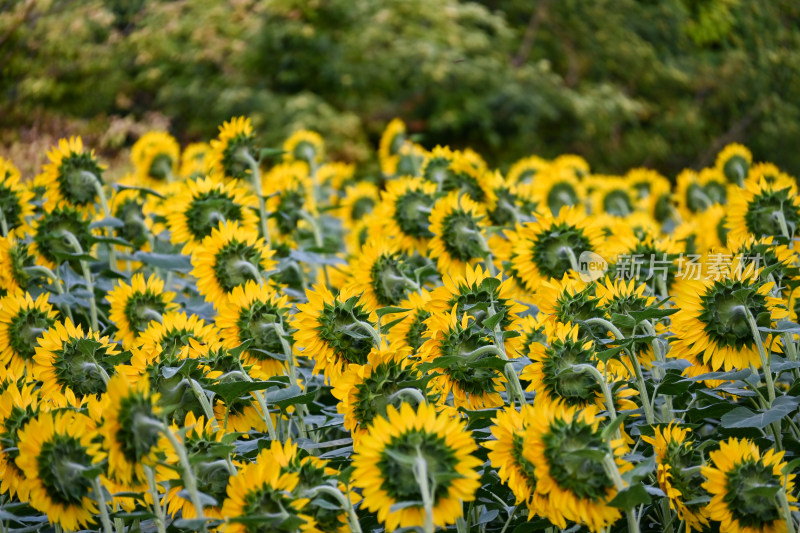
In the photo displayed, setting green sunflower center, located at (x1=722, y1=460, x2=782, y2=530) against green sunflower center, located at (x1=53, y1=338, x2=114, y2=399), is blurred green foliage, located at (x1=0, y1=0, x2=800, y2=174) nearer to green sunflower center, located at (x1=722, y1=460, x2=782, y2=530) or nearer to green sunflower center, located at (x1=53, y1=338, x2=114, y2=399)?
green sunflower center, located at (x1=53, y1=338, x2=114, y2=399)

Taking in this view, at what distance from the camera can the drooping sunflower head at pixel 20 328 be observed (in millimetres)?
1683

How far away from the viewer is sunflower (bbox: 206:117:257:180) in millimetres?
2102

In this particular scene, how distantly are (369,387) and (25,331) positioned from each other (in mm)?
801

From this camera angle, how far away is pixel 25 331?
169cm

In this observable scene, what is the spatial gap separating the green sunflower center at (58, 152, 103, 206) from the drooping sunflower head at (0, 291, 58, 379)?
0.49 metres

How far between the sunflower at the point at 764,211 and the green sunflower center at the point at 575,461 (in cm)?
99

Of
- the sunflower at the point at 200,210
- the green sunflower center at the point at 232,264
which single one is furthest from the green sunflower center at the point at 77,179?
the green sunflower center at the point at 232,264

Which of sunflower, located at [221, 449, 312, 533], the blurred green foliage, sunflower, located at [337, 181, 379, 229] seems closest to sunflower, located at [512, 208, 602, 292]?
sunflower, located at [221, 449, 312, 533]

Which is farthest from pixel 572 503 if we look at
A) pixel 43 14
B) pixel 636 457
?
pixel 43 14

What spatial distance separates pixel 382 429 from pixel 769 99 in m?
6.50

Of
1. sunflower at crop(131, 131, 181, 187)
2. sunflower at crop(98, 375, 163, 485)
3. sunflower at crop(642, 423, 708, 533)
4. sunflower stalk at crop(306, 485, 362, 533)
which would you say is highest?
sunflower at crop(98, 375, 163, 485)

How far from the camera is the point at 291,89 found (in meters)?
7.18

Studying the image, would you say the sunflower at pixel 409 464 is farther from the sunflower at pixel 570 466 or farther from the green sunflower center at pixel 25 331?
the green sunflower center at pixel 25 331

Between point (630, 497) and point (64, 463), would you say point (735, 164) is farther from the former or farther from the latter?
point (64, 463)
